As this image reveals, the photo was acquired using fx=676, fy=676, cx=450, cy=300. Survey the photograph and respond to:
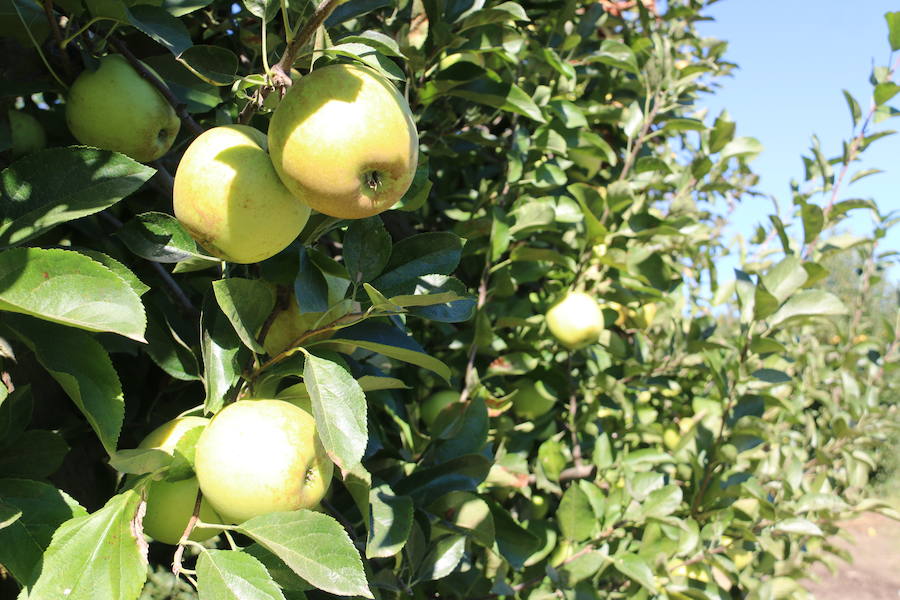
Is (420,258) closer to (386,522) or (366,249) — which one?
(366,249)

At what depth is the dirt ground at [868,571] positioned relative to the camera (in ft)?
16.3

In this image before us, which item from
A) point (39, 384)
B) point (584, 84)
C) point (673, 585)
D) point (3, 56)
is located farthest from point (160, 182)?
point (673, 585)

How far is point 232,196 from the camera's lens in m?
0.63

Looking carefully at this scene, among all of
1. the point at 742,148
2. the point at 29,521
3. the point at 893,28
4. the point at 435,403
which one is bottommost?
the point at 435,403

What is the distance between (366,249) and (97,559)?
42 centimetres

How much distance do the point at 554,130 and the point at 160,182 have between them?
0.92 meters

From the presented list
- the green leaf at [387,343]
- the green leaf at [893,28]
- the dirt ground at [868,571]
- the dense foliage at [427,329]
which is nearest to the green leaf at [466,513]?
the dense foliage at [427,329]

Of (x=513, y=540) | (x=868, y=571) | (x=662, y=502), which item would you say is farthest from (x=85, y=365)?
(x=868, y=571)

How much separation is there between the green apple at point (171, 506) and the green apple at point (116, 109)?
0.34 metres

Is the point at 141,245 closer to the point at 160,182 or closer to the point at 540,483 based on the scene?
the point at 160,182

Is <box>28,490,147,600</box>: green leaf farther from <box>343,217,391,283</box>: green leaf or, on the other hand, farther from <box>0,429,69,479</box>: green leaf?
<box>343,217,391,283</box>: green leaf

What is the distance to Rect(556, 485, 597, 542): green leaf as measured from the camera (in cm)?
145

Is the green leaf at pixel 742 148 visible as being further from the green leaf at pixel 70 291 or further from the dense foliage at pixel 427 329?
the green leaf at pixel 70 291

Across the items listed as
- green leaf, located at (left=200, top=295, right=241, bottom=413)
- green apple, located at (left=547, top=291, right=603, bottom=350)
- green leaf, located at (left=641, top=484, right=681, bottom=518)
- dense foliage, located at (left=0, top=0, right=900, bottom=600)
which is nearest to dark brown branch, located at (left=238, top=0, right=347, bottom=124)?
dense foliage, located at (left=0, top=0, right=900, bottom=600)
